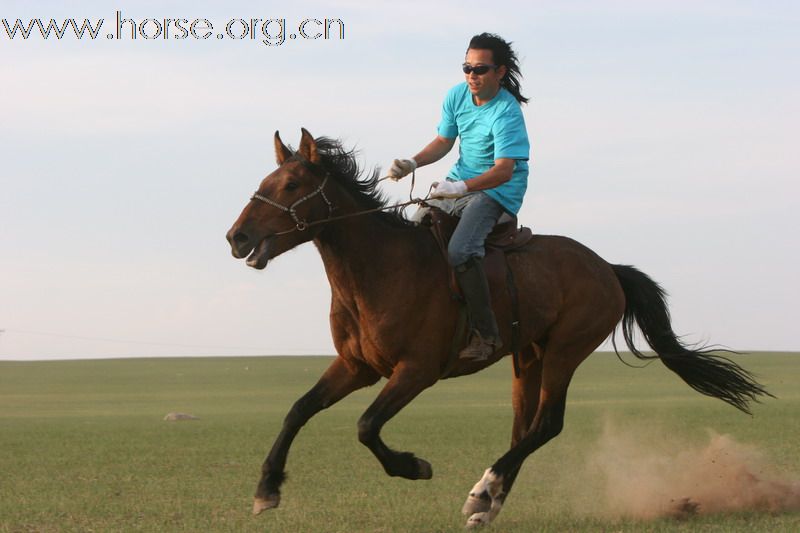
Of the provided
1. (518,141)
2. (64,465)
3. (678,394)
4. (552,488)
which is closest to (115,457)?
(64,465)

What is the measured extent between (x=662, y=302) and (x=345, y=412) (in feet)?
70.3

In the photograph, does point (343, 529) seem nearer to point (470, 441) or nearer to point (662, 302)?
point (662, 302)

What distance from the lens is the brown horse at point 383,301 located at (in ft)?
27.4

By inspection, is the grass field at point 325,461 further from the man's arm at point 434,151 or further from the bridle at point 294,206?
the man's arm at point 434,151

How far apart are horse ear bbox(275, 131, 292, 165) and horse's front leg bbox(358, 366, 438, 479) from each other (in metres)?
1.58

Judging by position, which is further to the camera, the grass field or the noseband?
the grass field

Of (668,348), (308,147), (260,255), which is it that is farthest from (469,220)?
(668,348)

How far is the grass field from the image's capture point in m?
9.94

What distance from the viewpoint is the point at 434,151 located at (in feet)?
31.0

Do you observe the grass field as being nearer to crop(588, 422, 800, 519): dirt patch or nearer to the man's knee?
crop(588, 422, 800, 519): dirt patch

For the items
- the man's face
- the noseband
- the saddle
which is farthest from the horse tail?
the noseband

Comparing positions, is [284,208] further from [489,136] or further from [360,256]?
[489,136]

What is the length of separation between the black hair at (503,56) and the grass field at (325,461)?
124 inches

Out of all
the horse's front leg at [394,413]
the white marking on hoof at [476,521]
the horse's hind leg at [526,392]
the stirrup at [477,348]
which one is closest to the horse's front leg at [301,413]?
the horse's front leg at [394,413]
